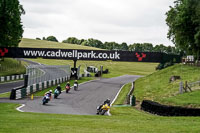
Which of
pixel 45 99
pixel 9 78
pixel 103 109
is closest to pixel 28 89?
pixel 45 99

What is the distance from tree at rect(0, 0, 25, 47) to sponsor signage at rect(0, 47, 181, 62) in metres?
3.61

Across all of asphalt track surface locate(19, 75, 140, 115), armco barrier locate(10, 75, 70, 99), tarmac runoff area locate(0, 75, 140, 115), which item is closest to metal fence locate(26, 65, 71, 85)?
armco barrier locate(10, 75, 70, 99)

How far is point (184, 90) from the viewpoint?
3170 centimetres

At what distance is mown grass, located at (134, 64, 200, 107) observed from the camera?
26.4 metres

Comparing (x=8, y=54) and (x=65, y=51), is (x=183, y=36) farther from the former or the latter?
(x=8, y=54)

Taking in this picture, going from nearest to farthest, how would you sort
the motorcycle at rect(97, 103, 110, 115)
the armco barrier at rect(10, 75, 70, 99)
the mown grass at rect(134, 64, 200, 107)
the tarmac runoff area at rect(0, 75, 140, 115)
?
the motorcycle at rect(97, 103, 110, 115) < the tarmac runoff area at rect(0, 75, 140, 115) < the mown grass at rect(134, 64, 200, 107) < the armco barrier at rect(10, 75, 70, 99)

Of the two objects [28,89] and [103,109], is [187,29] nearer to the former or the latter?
[28,89]

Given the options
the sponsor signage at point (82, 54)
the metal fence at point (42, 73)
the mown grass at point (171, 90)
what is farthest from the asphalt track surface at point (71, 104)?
the sponsor signage at point (82, 54)

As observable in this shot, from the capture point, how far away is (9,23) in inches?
2144

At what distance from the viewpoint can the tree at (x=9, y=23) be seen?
178ft

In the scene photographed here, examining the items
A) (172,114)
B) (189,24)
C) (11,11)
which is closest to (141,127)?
(172,114)

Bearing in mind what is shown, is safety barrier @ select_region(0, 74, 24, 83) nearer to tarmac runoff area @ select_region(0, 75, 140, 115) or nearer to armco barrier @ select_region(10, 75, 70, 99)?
armco barrier @ select_region(10, 75, 70, 99)

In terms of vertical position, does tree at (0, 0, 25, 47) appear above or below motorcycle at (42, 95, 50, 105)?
above

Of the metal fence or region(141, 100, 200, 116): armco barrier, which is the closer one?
region(141, 100, 200, 116): armco barrier
